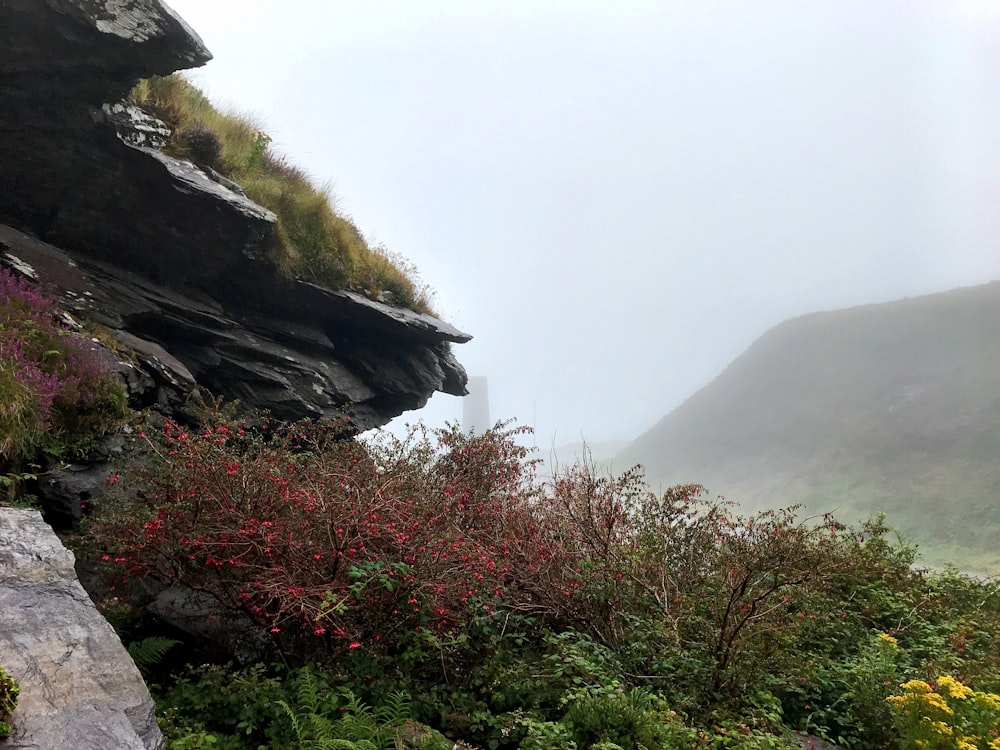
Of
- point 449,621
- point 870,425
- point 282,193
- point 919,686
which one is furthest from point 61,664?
point 870,425

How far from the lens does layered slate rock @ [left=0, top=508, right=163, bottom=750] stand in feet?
8.01

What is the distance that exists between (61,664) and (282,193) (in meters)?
9.39

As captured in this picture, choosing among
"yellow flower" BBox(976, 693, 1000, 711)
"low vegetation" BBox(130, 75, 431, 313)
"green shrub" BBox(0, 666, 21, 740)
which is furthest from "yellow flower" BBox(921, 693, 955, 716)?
"low vegetation" BBox(130, 75, 431, 313)

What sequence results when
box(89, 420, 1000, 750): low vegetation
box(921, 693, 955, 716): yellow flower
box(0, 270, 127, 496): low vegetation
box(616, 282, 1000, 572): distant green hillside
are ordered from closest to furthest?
box(921, 693, 955, 716): yellow flower
box(89, 420, 1000, 750): low vegetation
box(0, 270, 127, 496): low vegetation
box(616, 282, 1000, 572): distant green hillside

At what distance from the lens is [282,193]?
10.4 meters

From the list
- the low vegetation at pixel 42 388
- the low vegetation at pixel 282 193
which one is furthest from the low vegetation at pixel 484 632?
the low vegetation at pixel 282 193

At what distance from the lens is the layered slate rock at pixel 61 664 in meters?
2.44

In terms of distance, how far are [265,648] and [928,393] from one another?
78.8 ft

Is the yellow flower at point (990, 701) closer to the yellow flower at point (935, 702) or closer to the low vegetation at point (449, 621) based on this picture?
the low vegetation at point (449, 621)

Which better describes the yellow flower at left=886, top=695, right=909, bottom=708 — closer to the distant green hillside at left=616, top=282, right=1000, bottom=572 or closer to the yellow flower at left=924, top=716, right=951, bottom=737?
the yellow flower at left=924, top=716, right=951, bottom=737

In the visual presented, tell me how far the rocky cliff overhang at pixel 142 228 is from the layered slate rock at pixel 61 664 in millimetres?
4757

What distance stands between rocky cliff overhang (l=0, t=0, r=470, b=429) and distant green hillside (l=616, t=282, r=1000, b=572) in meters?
7.52

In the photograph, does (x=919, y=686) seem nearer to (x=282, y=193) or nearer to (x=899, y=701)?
(x=899, y=701)

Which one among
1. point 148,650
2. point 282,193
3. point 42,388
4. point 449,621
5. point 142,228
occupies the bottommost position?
point 148,650
